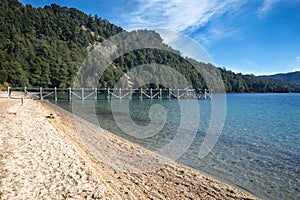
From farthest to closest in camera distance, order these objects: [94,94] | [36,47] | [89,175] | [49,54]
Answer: [36,47]
[49,54]
[94,94]
[89,175]

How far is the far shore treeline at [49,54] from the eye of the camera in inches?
2256

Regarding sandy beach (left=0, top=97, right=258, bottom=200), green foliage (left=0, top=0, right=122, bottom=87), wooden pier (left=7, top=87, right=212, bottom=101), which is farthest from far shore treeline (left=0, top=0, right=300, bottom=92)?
sandy beach (left=0, top=97, right=258, bottom=200)

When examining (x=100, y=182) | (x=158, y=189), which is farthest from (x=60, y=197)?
(x=158, y=189)

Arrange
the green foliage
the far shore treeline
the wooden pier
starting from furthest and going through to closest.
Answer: the far shore treeline, the green foliage, the wooden pier

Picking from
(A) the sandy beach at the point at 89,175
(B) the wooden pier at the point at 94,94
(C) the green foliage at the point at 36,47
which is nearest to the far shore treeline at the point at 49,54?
(C) the green foliage at the point at 36,47

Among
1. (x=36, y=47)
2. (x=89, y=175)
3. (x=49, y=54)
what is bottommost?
(x=89, y=175)

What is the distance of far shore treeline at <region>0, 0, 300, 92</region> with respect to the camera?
5731cm

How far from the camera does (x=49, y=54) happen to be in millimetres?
69812

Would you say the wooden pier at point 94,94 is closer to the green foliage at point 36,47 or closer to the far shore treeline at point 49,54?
the far shore treeline at point 49,54

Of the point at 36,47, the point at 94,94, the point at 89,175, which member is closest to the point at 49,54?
the point at 36,47

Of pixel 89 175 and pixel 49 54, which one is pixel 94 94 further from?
pixel 89 175

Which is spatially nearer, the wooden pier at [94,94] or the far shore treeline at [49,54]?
the wooden pier at [94,94]

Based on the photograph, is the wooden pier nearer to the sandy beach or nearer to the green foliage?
the green foliage

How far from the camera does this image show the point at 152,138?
41.0 feet
